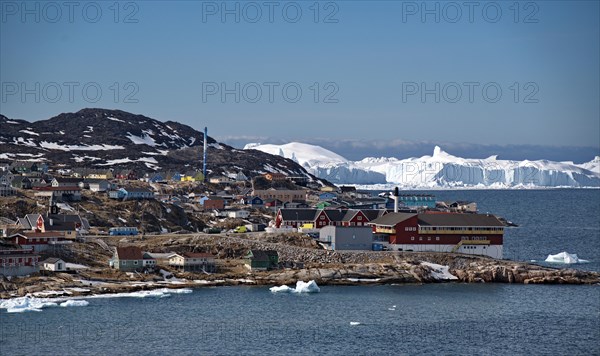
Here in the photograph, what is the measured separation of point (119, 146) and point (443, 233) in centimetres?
7964

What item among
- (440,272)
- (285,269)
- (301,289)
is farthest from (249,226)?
(301,289)

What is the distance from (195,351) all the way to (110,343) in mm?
3503

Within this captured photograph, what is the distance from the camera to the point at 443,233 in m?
61.6

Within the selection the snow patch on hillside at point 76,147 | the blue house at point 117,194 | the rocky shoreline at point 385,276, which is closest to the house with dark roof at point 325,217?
the rocky shoreline at point 385,276

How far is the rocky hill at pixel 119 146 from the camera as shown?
119 metres

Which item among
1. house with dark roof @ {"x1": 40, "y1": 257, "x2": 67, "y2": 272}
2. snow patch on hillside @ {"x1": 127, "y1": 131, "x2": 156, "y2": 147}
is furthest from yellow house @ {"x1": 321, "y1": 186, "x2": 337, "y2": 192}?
house with dark roof @ {"x1": 40, "y1": 257, "x2": 67, "y2": 272}

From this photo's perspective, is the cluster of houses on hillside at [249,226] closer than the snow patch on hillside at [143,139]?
Yes

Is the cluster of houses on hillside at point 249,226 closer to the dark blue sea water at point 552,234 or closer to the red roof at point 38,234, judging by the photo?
the red roof at point 38,234

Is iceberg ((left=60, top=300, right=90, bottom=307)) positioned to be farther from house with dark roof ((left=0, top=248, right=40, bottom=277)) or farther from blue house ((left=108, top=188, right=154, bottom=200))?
blue house ((left=108, top=188, right=154, bottom=200))

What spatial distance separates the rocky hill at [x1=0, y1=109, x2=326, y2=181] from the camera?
118562 mm

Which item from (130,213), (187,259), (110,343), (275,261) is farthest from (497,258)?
(110,343)

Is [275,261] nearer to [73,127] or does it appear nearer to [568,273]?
[568,273]

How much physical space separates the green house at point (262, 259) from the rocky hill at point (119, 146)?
58115 millimetres

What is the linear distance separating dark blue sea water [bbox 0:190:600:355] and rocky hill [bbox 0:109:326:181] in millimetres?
67474
